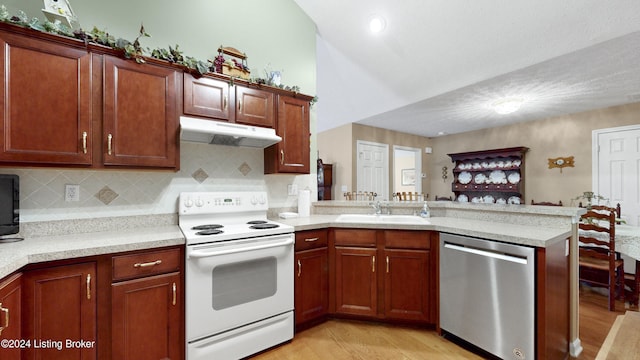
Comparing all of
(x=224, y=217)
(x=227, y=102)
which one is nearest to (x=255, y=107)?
(x=227, y=102)

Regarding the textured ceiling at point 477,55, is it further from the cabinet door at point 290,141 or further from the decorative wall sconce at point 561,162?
the cabinet door at point 290,141

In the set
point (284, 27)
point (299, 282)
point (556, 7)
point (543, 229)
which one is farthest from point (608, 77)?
point (299, 282)

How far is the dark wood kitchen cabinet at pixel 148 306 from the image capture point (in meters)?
1.46

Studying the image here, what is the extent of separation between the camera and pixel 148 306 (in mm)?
1537

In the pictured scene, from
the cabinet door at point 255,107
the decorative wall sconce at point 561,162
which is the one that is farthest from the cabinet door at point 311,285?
Result: the decorative wall sconce at point 561,162

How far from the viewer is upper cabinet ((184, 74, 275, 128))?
6.43ft

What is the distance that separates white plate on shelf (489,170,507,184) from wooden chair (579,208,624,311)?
2.12 m

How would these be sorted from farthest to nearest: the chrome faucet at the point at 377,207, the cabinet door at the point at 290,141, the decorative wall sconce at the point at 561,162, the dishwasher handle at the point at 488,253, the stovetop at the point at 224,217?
the decorative wall sconce at the point at 561,162 → the chrome faucet at the point at 377,207 → the cabinet door at the point at 290,141 → the stovetop at the point at 224,217 → the dishwasher handle at the point at 488,253

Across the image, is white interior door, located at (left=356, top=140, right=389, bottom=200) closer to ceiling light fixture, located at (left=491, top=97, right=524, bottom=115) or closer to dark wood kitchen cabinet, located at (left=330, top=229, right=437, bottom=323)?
ceiling light fixture, located at (left=491, top=97, right=524, bottom=115)

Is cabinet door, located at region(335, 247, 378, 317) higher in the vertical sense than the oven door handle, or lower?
lower

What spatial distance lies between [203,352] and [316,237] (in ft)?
3.59

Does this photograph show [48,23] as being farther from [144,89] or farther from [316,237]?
[316,237]

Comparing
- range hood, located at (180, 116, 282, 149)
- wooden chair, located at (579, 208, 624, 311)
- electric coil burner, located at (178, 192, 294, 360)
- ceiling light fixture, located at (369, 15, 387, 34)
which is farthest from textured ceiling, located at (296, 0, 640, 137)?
electric coil burner, located at (178, 192, 294, 360)

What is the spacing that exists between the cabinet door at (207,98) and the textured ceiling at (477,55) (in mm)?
1591
